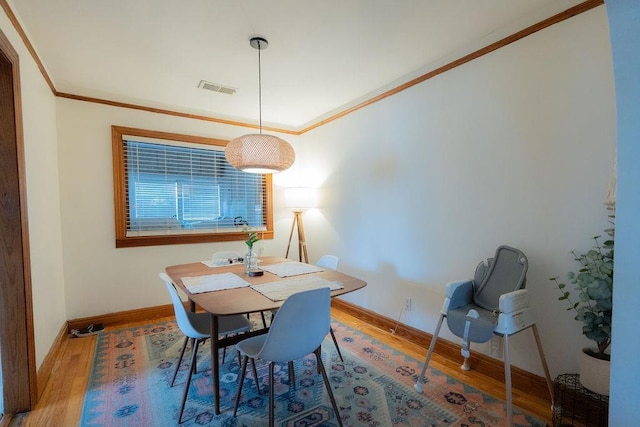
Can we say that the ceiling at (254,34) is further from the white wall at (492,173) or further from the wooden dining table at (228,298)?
the wooden dining table at (228,298)

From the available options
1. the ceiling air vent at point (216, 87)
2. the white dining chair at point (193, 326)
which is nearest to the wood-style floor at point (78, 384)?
the white dining chair at point (193, 326)

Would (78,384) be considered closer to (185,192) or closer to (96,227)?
(96,227)

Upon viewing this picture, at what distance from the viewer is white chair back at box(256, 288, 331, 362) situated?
4.78 ft

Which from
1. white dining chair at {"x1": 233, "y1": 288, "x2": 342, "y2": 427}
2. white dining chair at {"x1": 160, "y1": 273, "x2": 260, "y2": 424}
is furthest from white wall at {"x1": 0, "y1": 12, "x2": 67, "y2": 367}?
white dining chair at {"x1": 233, "y1": 288, "x2": 342, "y2": 427}

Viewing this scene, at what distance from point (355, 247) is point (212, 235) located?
1.81 meters

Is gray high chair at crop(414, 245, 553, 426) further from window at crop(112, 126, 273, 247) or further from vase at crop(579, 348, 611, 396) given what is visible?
window at crop(112, 126, 273, 247)

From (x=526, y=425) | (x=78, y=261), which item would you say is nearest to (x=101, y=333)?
(x=78, y=261)

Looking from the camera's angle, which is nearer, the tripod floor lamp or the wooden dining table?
the wooden dining table

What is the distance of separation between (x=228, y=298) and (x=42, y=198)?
192 centimetres

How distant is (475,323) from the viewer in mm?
1777

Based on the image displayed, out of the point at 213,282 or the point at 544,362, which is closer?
the point at 544,362

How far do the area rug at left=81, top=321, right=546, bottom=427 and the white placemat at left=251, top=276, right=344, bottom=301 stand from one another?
2.38 ft

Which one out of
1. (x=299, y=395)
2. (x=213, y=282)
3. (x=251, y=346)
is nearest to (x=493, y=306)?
(x=299, y=395)

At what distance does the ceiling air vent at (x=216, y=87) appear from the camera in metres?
2.89
